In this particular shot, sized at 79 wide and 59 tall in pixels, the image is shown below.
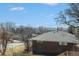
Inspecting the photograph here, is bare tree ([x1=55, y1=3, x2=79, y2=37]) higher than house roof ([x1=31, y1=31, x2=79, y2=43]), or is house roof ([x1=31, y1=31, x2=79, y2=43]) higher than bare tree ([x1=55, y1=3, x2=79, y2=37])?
bare tree ([x1=55, y1=3, x2=79, y2=37])

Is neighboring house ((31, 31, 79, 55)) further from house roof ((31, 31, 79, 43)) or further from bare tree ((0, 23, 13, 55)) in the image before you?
bare tree ((0, 23, 13, 55))

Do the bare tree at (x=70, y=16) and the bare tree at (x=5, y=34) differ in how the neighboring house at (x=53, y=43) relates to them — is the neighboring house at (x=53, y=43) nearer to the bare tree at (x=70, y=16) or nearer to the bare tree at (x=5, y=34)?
the bare tree at (x=70, y=16)

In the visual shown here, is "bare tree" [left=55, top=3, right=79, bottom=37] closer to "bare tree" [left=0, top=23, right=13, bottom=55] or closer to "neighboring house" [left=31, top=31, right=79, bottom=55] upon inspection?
"neighboring house" [left=31, top=31, right=79, bottom=55]

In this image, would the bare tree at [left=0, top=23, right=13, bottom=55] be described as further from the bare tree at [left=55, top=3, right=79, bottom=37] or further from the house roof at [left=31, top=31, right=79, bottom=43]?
the bare tree at [left=55, top=3, right=79, bottom=37]

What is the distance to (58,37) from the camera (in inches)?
58.0

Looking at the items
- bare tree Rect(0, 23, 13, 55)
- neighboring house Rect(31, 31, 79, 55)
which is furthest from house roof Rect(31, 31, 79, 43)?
bare tree Rect(0, 23, 13, 55)

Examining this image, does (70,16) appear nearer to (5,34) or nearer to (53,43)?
(53,43)

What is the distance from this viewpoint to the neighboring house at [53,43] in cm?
146

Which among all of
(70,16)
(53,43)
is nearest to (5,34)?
(53,43)

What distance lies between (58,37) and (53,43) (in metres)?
0.07

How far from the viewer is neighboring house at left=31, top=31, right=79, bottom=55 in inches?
57.3

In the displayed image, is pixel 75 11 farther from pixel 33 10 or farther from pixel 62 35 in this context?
pixel 33 10

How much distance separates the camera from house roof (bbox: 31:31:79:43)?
1458mm

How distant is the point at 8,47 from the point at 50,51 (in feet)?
1.23
